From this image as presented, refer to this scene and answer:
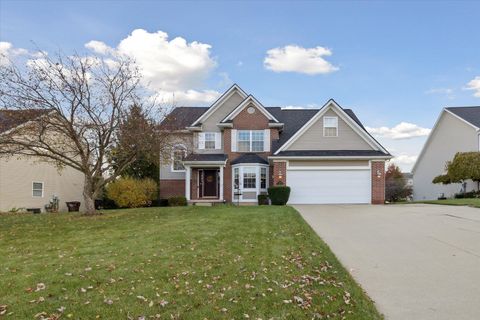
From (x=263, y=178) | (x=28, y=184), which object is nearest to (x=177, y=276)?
(x=263, y=178)

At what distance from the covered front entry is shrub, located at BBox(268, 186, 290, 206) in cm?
539

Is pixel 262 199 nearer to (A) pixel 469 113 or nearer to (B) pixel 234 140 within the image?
(B) pixel 234 140

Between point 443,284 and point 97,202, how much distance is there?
84.1ft

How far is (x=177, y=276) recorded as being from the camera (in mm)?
6680

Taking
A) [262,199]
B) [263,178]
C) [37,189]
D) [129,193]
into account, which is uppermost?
[263,178]

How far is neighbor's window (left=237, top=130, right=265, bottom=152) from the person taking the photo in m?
26.6

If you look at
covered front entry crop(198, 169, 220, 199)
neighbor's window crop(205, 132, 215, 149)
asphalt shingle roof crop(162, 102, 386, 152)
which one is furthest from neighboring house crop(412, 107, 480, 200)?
neighbor's window crop(205, 132, 215, 149)

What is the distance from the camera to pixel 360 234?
11680 millimetres

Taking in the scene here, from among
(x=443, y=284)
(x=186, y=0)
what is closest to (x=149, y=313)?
(x=443, y=284)

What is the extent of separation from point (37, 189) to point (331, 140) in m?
20.0

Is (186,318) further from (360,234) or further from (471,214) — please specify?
(471,214)

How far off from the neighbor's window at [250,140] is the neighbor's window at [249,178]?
1.89m

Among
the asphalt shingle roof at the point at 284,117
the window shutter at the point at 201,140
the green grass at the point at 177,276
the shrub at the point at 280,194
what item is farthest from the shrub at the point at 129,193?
the green grass at the point at 177,276

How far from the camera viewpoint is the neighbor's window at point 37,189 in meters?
27.5
